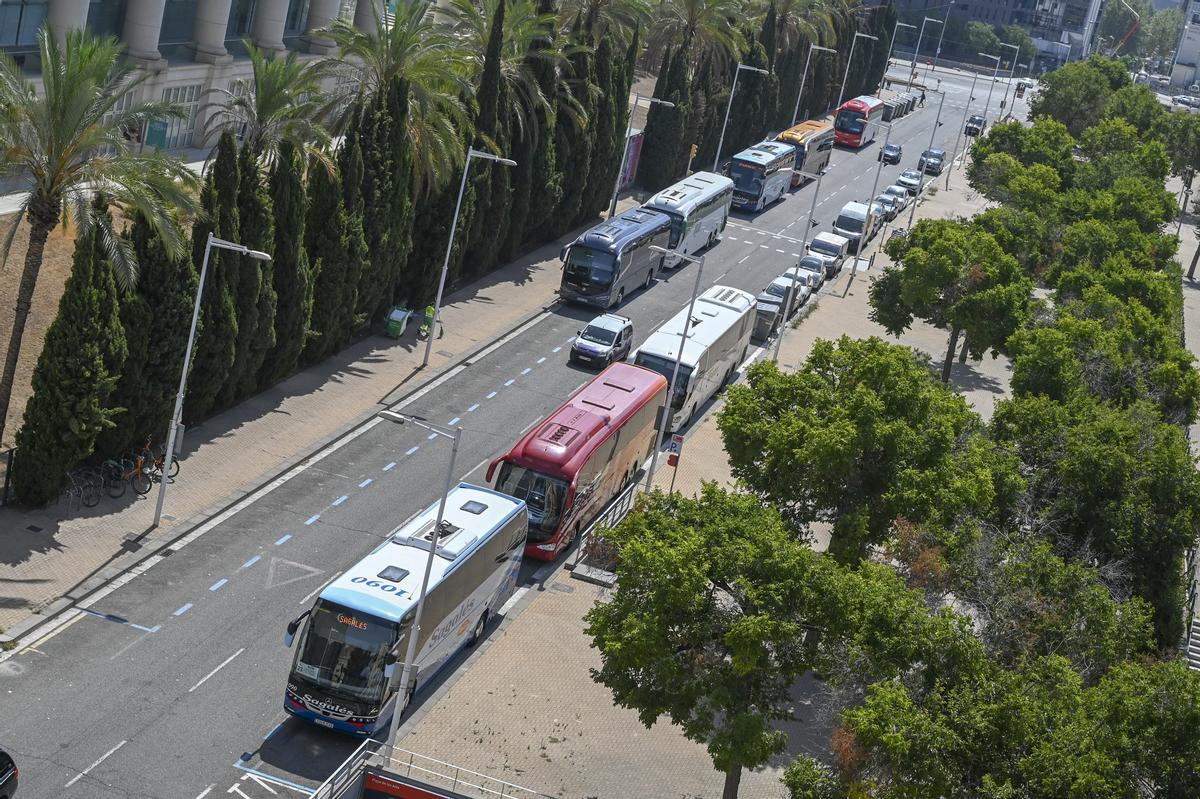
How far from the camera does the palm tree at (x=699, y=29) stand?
297 feet

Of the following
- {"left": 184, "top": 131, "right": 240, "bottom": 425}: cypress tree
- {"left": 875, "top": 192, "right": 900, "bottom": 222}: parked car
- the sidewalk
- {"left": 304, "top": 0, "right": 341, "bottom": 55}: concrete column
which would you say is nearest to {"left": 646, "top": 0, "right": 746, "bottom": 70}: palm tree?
{"left": 875, "top": 192, "right": 900, "bottom": 222}: parked car

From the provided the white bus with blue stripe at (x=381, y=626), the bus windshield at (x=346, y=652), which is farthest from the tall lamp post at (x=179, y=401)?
the bus windshield at (x=346, y=652)

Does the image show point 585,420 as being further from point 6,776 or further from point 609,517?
point 6,776

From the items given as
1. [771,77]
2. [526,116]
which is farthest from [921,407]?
[771,77]

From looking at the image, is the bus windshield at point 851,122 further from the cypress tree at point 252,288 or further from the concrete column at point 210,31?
the cypress tree at point 252,288

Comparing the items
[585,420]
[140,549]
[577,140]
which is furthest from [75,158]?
[577,140]

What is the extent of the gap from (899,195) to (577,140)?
35899 millimetres

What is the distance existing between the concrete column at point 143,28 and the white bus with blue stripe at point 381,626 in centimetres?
4335

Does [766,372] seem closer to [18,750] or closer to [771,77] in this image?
[18,750]

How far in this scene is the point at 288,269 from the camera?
1891 inches

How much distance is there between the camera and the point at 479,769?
106 ft

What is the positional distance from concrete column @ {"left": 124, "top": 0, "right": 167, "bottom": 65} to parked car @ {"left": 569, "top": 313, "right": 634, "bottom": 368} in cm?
2703

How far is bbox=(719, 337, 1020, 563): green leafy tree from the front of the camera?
37781mm

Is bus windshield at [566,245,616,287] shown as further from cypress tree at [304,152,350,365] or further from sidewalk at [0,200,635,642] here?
cypress tree at [304,152,350,365]
